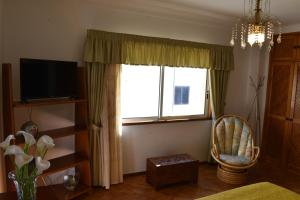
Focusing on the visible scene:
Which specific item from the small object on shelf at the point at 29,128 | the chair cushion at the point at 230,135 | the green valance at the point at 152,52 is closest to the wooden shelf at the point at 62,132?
the small object on shelf at the point at 29,128

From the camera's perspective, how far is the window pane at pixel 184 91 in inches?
144

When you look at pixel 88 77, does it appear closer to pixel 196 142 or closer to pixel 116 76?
pixel 116 76

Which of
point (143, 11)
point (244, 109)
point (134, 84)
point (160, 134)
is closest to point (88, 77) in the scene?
point (134, 84)

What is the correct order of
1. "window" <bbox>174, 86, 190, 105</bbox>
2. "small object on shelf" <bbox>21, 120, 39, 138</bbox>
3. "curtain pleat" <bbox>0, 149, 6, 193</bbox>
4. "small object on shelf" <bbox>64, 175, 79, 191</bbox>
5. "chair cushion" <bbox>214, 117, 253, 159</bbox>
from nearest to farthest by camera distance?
1. "curtain pleat" <bbox>0, 149, 6, 193</bbox>
2. "small object on shelf" <bbox>21, 120, 39, 138</bbox>
3. "small object on shelf" <bbox>64, 175, 79, 191</bbox>
4. "chair cushion" <bbox>214, 117, 253, 159</bbox>
5. "window" <bbox>174, 86, 190, 105</bbox>

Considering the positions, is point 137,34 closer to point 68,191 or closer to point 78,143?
point 78,143

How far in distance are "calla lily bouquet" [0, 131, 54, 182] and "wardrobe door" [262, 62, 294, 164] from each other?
12.3ft

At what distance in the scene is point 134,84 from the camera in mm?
3430

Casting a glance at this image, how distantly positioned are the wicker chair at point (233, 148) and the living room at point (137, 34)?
0.67 feet

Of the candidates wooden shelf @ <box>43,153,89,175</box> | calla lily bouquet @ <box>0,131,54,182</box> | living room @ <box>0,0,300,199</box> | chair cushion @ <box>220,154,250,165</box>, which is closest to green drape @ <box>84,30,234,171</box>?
living room @ <box>0,0,300,199</box>

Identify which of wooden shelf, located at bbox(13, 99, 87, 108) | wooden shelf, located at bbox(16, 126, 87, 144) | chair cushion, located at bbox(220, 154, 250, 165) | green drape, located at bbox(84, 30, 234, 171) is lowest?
chair cushion, located at bbox(220, 154, 250, 165)

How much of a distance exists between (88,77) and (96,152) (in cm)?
95

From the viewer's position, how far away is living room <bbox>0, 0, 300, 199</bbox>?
8.52 feet

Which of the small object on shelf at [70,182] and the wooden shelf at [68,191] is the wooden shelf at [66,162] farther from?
the wooden shelf at [68,191]

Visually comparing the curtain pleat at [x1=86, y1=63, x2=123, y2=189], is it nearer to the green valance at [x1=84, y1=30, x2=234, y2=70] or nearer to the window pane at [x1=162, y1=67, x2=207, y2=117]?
the green valance at [x1=84, y1=30, x2=234, y2=70]
